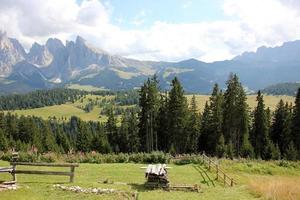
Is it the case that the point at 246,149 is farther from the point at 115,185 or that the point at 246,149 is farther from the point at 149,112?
the point at 115,185

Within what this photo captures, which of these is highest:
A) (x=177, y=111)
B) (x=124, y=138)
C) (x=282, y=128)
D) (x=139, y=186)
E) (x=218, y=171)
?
(x=177, y=111)

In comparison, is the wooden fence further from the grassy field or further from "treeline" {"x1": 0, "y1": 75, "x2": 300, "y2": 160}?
"treeline" {"x1": 0, "y1": 75, "x2": 300, "y2": 160}

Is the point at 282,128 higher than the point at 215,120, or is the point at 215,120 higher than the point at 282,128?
the point at 215,120

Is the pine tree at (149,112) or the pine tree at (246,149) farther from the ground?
the pine tree at (149,112)

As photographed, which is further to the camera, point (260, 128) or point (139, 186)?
point (260, 128)

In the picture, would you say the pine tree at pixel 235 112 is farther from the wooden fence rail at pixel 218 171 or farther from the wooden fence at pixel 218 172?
the wooden fence at pixel 218 172

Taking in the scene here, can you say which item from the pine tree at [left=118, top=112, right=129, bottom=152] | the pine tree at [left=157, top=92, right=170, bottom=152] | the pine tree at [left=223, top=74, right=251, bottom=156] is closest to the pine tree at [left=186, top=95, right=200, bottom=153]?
the pine tree at [left=157, top=92, right=170, bottom=152]

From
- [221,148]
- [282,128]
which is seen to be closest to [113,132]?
[221,148]

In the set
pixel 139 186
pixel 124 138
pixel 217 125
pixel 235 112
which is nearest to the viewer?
pixel 139 186

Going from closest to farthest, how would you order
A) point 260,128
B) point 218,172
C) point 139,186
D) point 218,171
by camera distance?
1. point 139,186
2. point 218,172
3. point 218,171
4. point 260,128

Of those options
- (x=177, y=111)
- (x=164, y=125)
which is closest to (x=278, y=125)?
(x=177, y=111)

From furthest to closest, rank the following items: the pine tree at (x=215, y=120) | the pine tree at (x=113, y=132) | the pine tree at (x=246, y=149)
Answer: the pine tree at (x=113, y=132), the pine tree at (x=215, y=120), the pine tree at (x=246, y=149)

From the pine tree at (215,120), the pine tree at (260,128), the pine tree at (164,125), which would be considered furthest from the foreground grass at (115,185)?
the pine tree at (260,128)

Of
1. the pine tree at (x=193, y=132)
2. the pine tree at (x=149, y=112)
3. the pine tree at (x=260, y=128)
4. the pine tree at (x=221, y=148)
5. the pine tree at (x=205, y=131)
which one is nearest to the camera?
the pine tree at (x=221, y=148)
